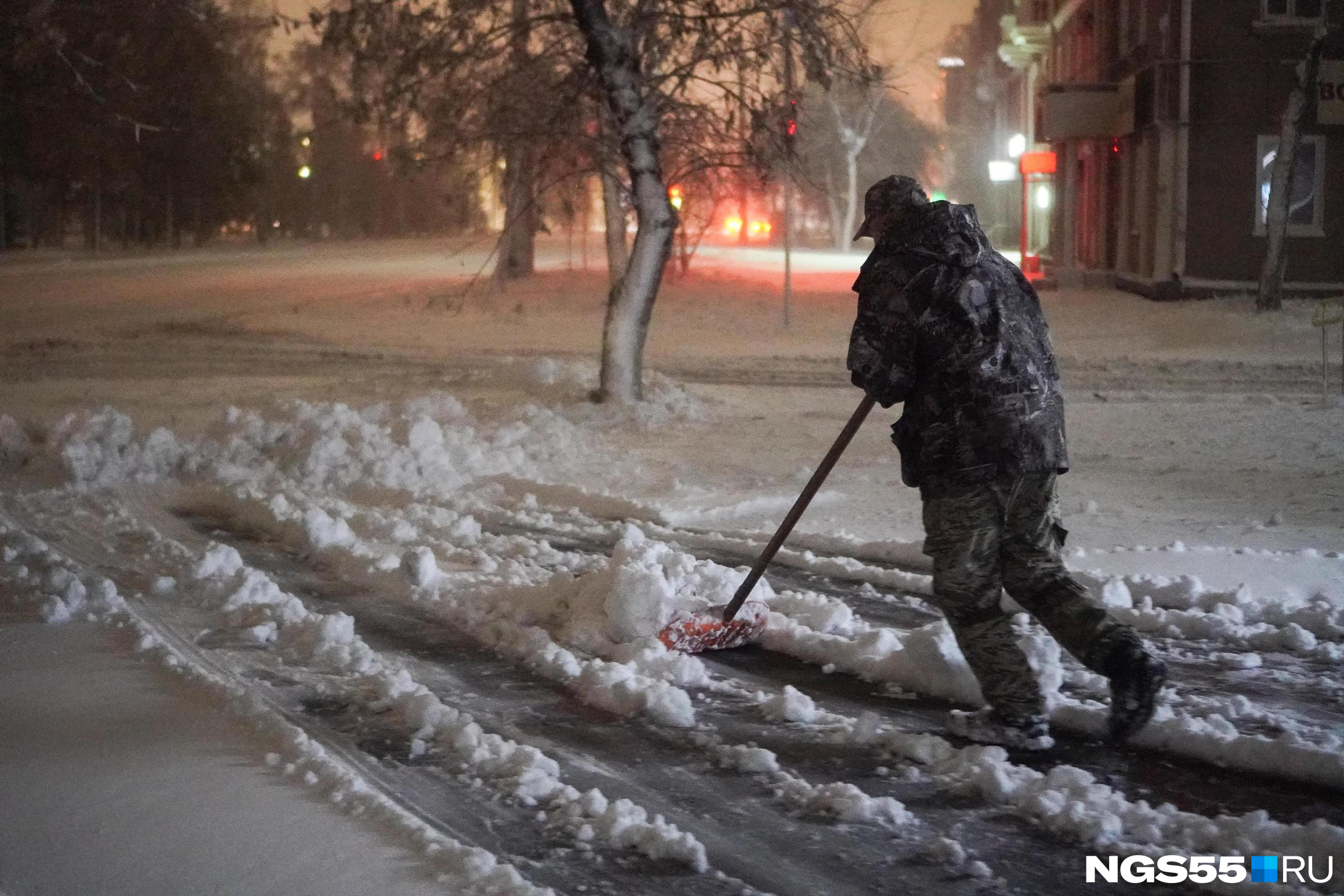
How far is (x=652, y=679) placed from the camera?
17.2 ft

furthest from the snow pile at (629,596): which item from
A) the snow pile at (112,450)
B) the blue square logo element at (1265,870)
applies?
the snow pile at (112,450)

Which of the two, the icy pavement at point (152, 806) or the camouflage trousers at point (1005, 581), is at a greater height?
the camouflage trousers at point (1005, 581)

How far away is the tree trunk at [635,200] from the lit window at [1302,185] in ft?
51.7

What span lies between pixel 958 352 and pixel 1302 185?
2232 cm

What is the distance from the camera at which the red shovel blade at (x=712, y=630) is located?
5.62 meters

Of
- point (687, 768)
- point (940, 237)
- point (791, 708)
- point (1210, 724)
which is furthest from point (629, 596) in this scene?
point (1210, 724)

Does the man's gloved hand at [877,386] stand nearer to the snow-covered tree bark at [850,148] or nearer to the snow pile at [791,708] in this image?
the snow pile at [791,708]

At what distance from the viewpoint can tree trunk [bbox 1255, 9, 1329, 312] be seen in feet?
63.7

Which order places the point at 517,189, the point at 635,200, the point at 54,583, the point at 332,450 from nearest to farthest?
the point at 54,583, the point at 332,450, the point at 635,200, the point at 517,189

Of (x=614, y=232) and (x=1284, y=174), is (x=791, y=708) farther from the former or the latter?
(x=1284, y=174)

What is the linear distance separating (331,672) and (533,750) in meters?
1.26

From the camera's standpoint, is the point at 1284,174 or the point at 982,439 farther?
the point at 1284,174

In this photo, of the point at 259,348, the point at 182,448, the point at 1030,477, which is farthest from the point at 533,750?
the point at 259,348

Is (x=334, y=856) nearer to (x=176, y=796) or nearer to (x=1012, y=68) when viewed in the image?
(x=176, y=796)
